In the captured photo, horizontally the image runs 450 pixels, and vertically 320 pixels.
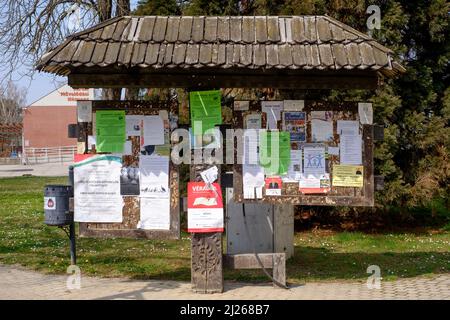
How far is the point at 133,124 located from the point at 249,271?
306 centimetres

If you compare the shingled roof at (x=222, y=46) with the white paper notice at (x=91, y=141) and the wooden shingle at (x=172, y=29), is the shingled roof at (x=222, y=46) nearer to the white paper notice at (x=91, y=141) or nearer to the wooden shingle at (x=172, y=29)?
the wooden shingle at (x=172, y=29)

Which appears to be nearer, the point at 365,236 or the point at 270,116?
the point at 270,116

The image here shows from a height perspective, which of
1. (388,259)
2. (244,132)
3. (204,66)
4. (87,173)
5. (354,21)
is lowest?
(388,259)

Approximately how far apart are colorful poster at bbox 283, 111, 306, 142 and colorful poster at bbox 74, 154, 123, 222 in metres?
2.00

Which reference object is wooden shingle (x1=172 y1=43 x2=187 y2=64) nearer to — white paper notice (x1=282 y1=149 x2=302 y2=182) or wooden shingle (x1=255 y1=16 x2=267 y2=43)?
wooden shingle (x1=255 y1=16 x2=267 y2=43)

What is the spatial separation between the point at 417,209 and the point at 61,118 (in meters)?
63.4

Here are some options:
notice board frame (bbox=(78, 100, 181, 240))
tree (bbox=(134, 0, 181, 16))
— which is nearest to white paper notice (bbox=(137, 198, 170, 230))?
notice board frame (bbox=(78, 100, 181, 240))

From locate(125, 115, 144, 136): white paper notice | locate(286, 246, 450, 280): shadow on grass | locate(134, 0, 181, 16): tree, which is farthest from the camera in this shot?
locate(134, 0, 181, 16): tree

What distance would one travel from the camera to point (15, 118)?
89.5 metres

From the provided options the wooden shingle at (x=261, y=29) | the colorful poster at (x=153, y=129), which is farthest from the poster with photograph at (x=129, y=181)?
the wooden shingle at (x=261, y=29)

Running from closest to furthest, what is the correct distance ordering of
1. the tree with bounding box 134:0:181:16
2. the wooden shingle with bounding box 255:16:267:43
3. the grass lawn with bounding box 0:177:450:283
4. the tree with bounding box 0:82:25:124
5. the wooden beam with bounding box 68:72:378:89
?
the wooden shingle with bounding box 255:16:267:43, the wooden beam with bounding box 68:72:378:89, the grass lawn with bounding box 0:177:450:283, the tree with bounding box 134:0:181:16, the tree with bounding box 0:82:25:124

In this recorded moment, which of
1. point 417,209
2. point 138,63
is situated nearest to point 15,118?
point 417,209

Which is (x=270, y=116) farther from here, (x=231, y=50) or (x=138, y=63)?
(x=138, y=63)

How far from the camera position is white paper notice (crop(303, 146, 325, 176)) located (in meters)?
6.94
